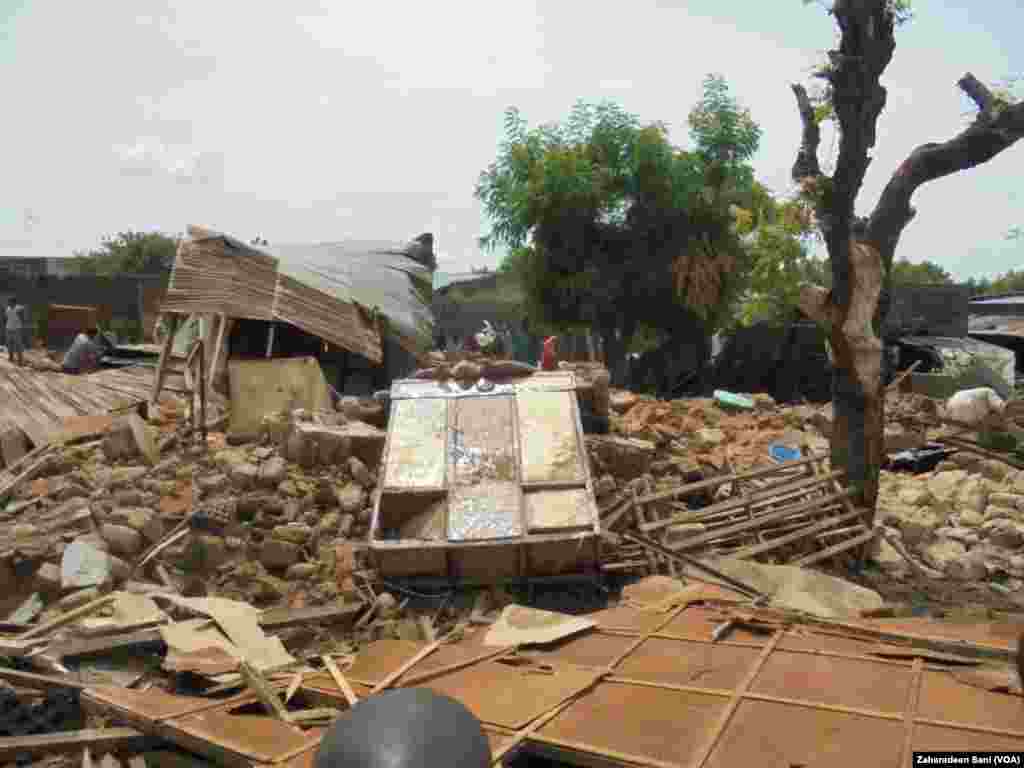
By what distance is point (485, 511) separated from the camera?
7.02 m

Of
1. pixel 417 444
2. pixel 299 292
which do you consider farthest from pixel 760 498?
pixel 299 292

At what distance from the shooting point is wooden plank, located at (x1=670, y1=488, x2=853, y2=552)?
7438 mm

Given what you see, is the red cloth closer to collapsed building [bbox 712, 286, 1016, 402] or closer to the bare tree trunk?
the bare tree trunk

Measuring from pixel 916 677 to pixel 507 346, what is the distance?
18.8m

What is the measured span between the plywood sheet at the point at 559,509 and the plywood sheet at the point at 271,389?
13.4ft

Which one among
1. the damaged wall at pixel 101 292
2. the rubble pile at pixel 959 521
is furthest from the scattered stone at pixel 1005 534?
the damaged wall at pixel 101 292

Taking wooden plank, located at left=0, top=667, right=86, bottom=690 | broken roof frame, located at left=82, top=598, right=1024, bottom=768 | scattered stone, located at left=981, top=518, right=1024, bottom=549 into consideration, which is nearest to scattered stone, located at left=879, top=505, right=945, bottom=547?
scattered stone, located at left=981, top=518, right=1024, bottom=549

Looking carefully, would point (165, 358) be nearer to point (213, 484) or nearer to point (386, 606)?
point (213, 484)

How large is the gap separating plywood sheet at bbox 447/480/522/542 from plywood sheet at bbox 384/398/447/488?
10.4 inches

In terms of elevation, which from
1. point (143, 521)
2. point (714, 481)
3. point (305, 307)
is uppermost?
point (305, 307)

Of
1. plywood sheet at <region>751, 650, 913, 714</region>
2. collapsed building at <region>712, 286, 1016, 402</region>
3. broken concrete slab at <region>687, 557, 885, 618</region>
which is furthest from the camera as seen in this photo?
collapsed building at <region>712, 286, 1016, 402</region>

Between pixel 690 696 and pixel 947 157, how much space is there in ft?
17.2

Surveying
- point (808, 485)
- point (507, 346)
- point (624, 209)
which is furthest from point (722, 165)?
point (808, 485)

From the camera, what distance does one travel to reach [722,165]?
1784 centimetres
